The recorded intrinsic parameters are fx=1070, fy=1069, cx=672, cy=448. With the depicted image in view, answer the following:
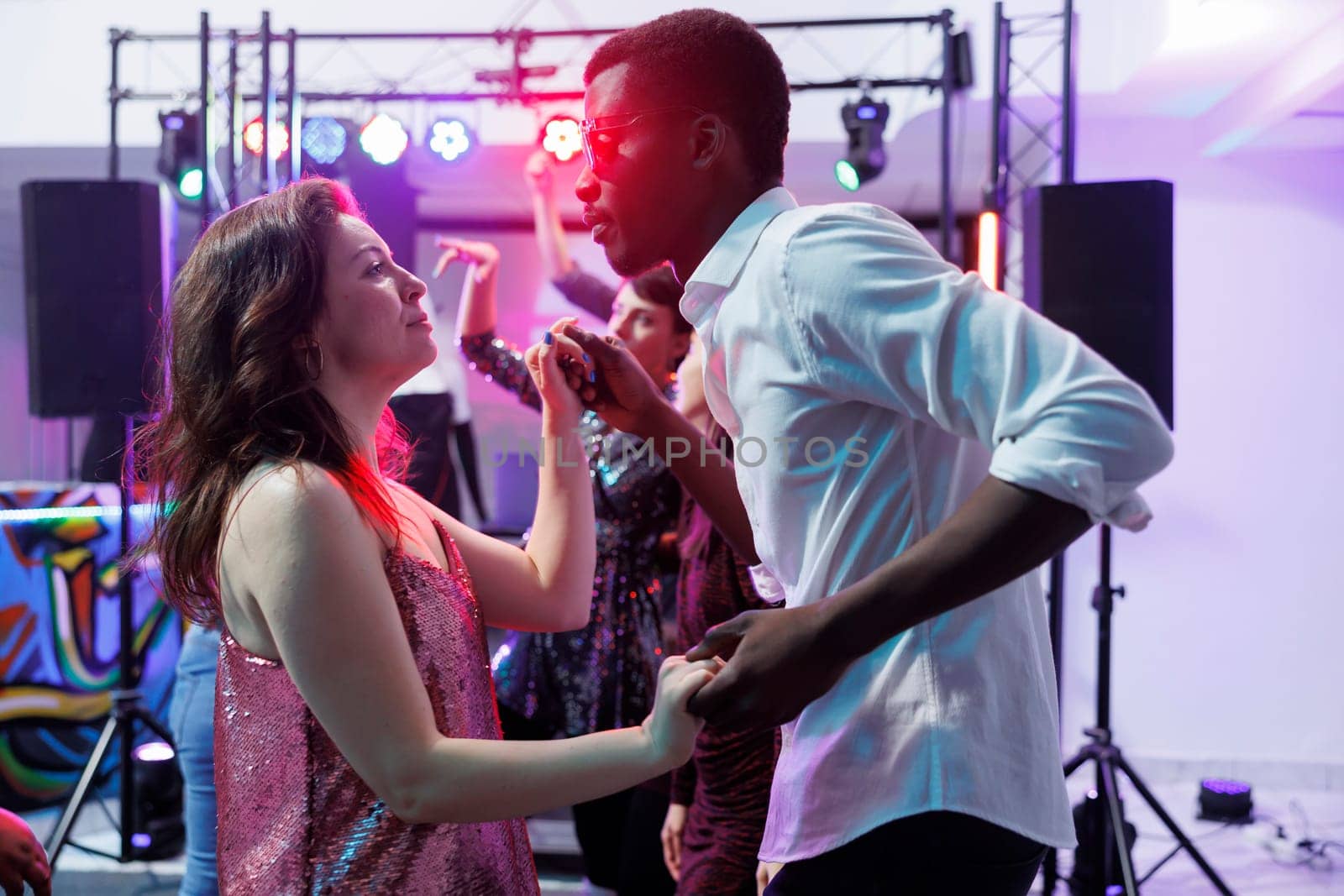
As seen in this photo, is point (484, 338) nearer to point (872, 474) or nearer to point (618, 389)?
point (618, 389)

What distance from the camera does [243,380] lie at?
1.16 m

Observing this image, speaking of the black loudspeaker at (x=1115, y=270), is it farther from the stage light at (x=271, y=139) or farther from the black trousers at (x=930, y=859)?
the stage light at (x=271, y=139)

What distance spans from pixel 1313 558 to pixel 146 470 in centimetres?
493

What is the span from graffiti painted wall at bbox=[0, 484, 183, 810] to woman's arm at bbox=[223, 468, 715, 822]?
3.34m

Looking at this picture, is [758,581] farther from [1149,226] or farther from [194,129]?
[194,129]

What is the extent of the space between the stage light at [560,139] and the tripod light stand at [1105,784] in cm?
287

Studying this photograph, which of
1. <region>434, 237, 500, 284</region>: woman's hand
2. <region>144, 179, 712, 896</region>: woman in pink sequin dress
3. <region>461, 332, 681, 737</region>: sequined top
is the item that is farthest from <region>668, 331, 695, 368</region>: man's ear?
<region>144, 179, 712, 896</region>: woman in pink sequin dress

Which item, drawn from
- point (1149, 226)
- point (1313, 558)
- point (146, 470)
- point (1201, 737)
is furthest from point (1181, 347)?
point (146, 470)

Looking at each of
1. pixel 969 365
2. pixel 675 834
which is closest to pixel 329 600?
pixel 969 365

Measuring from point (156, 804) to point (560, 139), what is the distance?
310 centimetres

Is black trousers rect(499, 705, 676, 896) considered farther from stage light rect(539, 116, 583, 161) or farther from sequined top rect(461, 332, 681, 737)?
stage light rect(539, 116, 583, 161)

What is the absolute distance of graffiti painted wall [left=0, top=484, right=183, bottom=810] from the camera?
3846 mm

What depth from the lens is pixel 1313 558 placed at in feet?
15.7

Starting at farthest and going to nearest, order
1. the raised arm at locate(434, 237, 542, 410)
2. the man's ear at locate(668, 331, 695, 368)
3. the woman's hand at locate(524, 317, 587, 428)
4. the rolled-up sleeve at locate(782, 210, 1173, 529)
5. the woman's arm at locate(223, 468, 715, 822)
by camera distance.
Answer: the raised arm at locate(434, 237, 542, 410) < the man's ear at locate(668, 331, 695, 368) < the woman's hand at locate(524, 317, 587, 428) < the woman's arm at locate(223, 468, 715, 822) < the rolled-up sleeve at locate(782, 210, 1173, 529)
